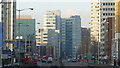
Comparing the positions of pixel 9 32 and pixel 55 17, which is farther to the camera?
pixel 55 17

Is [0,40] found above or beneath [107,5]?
beneath

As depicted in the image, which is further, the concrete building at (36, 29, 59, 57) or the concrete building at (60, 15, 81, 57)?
the concrete building at (60, 15, 81, 57)

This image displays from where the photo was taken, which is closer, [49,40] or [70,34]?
[70,34]

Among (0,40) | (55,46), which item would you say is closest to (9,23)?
(55,46)

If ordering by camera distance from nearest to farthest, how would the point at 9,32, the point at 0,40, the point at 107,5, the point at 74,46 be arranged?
1. the point at 0,40
2. the point at 9,32
3. the point at 74,46
4. the point at 107,5

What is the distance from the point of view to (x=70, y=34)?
591ft

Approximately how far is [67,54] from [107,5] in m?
29.8

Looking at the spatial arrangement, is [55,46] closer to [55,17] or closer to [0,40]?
[55,17]

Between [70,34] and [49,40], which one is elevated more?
[70,34]

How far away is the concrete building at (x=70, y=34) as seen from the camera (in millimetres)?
176188

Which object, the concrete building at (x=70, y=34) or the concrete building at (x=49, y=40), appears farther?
the concrete building at (x=70, y=34)

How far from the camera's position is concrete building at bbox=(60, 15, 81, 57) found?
176 meters

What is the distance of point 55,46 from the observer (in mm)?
182875

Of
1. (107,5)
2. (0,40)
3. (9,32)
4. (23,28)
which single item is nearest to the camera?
(0,40)
